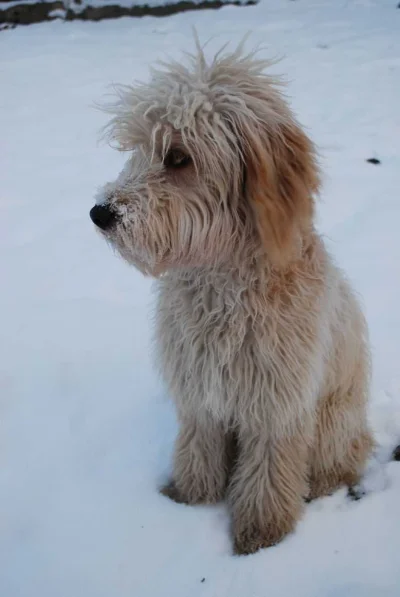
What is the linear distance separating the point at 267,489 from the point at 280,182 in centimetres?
116

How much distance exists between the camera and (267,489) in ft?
6.99

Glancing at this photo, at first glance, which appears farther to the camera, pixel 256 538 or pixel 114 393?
pixel 114 393

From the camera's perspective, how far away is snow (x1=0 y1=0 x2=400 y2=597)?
208cm

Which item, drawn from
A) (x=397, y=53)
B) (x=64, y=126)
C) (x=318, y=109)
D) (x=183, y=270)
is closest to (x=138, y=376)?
(x=183, y=270)

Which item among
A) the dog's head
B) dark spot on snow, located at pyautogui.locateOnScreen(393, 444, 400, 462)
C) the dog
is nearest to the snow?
dark spot on snow, located at pyautogui.locateOnScreen(393, 444, 400, 462)

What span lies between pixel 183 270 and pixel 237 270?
18 centimetres

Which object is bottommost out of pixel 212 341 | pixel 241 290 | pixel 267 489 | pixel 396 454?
pixel 396 454

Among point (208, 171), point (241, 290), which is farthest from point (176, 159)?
point (241, 290)

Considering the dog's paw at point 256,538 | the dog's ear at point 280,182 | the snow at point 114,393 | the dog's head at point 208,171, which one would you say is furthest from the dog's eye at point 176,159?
the dog's paw at point 256,538

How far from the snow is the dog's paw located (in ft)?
0.12

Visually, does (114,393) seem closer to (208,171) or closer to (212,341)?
(212,341)

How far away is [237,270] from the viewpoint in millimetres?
1788

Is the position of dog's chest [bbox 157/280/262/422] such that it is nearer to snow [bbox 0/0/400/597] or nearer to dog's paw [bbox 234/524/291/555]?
dog's paw [bbox 234/524/291/555]

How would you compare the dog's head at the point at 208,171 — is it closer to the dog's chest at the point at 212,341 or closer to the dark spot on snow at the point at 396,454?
the dog's chest at the point at 212,341
